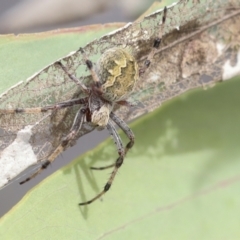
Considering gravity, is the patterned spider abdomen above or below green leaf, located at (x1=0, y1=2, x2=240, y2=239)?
above

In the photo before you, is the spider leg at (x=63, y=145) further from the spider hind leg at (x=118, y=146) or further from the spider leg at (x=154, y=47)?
the spider leg at (x=154, y=47)

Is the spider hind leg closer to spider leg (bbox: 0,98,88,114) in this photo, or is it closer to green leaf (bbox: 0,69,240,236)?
green leaf (bbox: 0,69,240,236)

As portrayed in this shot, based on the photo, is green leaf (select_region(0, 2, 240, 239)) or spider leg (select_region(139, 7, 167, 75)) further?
spider leg (select_region(139, 7, 167, 75))

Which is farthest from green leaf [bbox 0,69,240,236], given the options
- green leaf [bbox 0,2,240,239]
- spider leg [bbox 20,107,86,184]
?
spider leg [bbox 20,107,86,184]

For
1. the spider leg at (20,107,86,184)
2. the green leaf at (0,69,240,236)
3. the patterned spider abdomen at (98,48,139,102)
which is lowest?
the green leaf at (0,69,240,236)

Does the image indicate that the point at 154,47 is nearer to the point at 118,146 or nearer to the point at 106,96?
the point at 106,96

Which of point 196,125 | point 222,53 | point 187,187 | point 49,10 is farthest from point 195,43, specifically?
point 49,10

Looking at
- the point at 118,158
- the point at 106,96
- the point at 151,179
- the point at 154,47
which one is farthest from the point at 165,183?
the point at 154,47

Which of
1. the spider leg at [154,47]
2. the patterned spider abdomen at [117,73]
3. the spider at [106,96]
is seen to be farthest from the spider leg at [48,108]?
the spider leg at [154,47]
